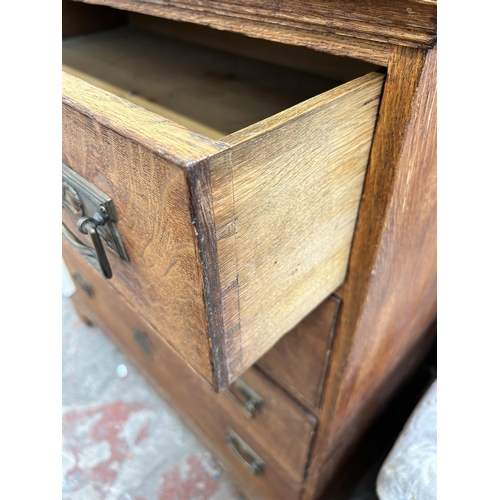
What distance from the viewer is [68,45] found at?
69 centimetres

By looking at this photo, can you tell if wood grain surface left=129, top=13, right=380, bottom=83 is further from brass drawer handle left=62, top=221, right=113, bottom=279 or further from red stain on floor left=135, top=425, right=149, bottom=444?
red stain on floor left=135, top=425, right=149, bottom=444

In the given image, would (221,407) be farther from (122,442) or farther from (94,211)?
(94,211)

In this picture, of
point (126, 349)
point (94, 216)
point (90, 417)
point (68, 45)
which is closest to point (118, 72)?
point (68, 45)

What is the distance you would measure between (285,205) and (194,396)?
69 cm

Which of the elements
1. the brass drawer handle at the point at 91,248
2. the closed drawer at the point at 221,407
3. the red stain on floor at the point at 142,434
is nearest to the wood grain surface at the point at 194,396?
the closed drawer at the point at 221,407

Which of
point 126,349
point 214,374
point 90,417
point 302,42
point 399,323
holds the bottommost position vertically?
point 90,417

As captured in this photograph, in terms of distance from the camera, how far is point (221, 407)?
807 mm

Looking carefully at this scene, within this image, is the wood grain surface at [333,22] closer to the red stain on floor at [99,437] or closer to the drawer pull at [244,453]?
the drawer pull at [244,453]

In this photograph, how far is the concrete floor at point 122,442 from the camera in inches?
37.5

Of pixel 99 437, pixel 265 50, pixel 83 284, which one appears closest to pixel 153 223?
pixel 265 50

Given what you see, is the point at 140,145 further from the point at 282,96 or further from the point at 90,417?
the point at 90,417

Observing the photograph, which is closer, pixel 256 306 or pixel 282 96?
pixel 256 306

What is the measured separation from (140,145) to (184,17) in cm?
20

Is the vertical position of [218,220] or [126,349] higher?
[218,220]
